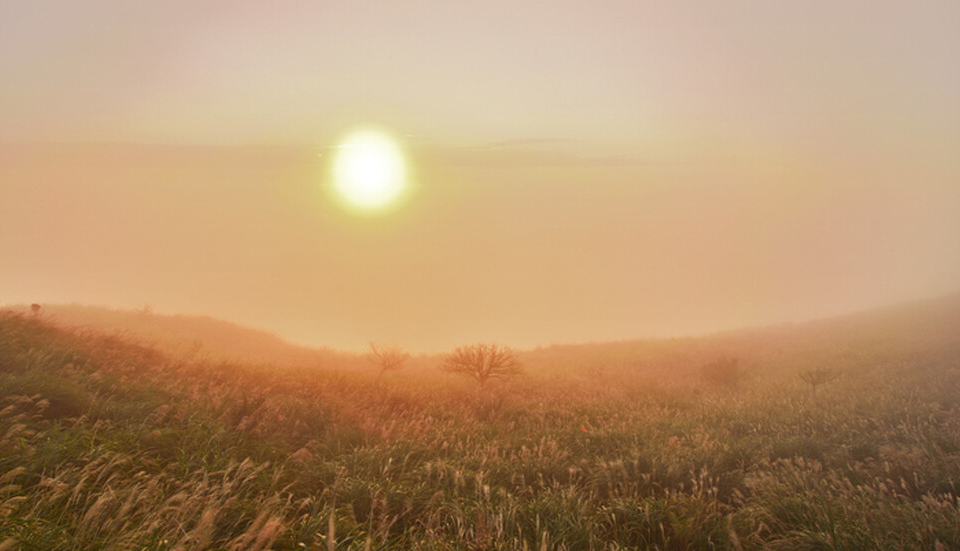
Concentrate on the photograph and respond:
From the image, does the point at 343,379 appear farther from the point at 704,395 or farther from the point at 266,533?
the point at 704,395

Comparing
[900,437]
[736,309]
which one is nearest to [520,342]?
[736,309]

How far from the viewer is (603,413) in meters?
11.5

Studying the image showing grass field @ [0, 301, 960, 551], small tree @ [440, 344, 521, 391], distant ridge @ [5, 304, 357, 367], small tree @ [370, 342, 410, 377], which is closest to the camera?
grass field @ [0, 301, 960, 551]

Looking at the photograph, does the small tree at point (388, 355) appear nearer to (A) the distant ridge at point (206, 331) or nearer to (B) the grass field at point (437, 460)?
(B) the grass field at point (437, 460)

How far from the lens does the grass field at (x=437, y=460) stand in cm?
353

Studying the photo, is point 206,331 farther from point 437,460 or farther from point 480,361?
point 437,460

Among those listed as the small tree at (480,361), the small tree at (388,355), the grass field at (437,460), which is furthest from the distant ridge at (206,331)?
the grass field at (437,460)

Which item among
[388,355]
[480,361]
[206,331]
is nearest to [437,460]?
[480,361]

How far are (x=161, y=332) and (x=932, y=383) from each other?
3074 centimetres

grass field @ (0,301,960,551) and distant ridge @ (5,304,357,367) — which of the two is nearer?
grass field @ (0,301,960,551)

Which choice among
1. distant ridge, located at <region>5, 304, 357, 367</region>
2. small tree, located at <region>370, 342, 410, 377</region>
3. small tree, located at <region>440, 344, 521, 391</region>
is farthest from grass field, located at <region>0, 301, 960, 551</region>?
distant ridge, located at <region>5, 304, 357, 367</region>

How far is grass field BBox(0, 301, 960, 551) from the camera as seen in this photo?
3525 mm

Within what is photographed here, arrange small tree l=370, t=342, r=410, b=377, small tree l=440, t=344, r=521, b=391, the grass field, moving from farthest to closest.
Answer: small tree l=370, t=342, r=410, b=377 < small tree l=440, t=344, r=521, b=391 < the grass field

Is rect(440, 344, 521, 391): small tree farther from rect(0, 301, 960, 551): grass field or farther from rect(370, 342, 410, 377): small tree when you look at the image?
rect(370, 342, 410, 377): small tree
